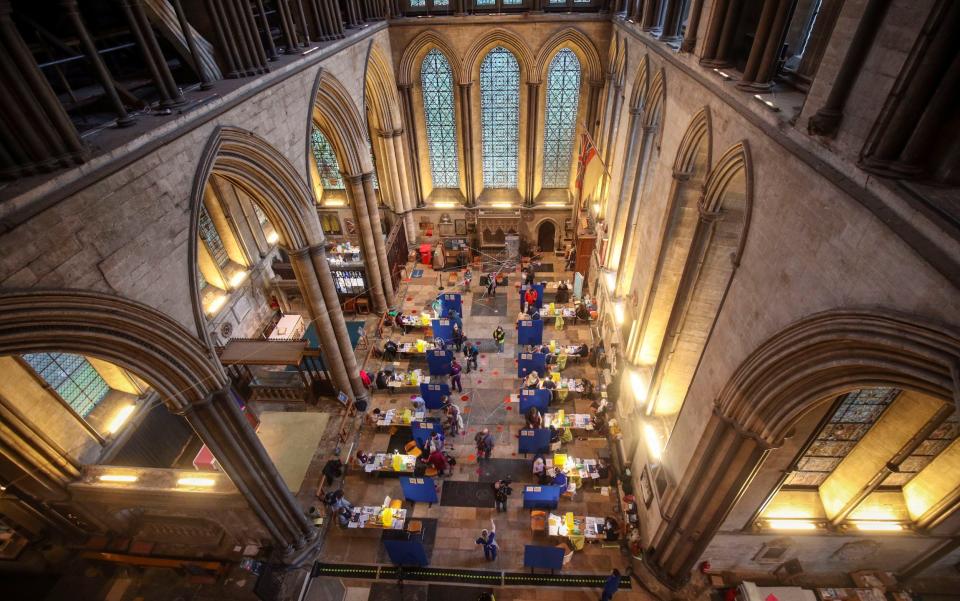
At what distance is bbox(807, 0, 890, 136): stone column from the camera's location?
15.0 ft

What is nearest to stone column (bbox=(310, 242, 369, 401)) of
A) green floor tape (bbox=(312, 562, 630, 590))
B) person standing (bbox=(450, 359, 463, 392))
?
person standing (bbox=(450, 359, 463, 392))

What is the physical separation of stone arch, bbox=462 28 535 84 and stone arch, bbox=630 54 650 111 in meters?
6.86

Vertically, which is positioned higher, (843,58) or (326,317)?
(326,317)

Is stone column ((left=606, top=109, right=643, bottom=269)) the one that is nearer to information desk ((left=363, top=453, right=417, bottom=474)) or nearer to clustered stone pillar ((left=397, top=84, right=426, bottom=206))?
information desk ((left=363, top=453, right=417, bottom=474))

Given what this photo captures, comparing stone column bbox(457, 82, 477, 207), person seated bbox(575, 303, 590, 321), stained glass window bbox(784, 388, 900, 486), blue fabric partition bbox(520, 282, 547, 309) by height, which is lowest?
stained glass window bbox(784, 388, 900, 486)

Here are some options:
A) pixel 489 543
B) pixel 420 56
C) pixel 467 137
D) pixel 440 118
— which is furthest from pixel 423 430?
pixel 420 56

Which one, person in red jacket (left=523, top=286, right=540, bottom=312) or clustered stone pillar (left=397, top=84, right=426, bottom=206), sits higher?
clustered stone pillar (left=397, top=84, right=426, bottom=206)

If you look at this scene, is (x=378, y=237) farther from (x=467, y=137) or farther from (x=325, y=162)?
(x=467, y=137)

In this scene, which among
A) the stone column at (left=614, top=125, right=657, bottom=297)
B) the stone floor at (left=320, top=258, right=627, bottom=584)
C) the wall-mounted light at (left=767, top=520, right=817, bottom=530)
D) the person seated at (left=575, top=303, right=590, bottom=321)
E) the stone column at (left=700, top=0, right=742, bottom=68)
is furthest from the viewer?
the person seated at (left=575, top=303, right=590, bottom=321)

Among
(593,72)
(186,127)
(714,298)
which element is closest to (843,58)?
(714,298)

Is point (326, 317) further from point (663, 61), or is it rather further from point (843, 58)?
point (843, 58)

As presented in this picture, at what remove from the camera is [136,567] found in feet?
37.0

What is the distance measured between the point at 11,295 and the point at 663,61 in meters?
13.0

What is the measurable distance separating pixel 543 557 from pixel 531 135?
56.2 ft
